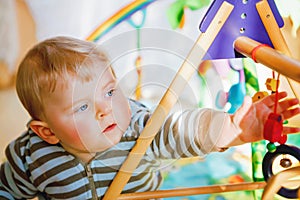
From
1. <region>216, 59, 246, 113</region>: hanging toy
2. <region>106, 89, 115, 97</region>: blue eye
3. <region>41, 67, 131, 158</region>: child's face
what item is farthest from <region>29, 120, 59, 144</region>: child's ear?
<region>216, 59, 246, 113</region>: hanging toy

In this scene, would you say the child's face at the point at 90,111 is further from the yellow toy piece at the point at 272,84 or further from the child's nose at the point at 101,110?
the yellow toy piece at the point at 272,84

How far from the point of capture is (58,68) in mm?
803

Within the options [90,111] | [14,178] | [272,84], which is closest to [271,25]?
[272,84]

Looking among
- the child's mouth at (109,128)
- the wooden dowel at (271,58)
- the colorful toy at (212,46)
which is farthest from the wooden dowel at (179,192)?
the wooden dowel at (271,58)

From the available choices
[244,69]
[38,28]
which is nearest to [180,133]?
[244,69]

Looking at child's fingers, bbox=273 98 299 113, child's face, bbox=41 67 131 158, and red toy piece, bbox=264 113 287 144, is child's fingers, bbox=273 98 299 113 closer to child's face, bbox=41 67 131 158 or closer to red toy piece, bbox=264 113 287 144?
red toy piece, bbox=264 113 287 144

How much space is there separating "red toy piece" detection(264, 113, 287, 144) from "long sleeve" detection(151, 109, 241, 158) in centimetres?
5

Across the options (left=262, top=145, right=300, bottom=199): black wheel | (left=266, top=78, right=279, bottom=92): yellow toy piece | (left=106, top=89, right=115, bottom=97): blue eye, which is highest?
(left=266, top=78, right=279, bottom=92): yellow toy piece

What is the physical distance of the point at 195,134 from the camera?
791mm

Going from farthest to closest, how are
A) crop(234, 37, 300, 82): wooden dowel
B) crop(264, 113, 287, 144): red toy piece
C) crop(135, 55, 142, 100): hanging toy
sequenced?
1. crop(135, 55, 142, 100): hanging toy
2. crop(264, 113, 287, 144): red toy piece
3. crop(234, 37, 300, 82): wooden dowel

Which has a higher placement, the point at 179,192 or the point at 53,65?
the point at 53,65

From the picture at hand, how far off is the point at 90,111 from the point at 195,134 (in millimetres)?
165

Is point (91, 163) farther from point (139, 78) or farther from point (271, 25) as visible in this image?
point (271, 25)

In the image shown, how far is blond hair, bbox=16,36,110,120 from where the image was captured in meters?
0.80
